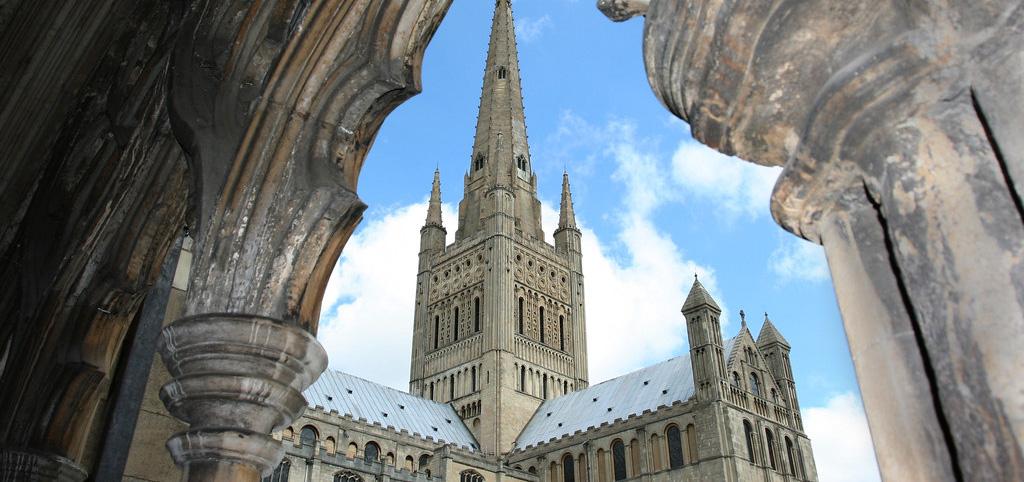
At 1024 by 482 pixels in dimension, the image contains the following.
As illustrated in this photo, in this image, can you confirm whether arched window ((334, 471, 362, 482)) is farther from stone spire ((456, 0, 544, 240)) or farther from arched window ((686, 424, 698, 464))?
stone spire ((456, 0, 544, 240))

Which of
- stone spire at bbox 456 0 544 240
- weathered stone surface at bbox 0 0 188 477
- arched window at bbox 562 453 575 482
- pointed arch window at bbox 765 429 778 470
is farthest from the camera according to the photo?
stone spire at bbox 456 0 544 240

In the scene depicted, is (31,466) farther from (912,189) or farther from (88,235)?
(912,189)

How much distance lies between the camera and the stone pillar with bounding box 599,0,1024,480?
113 cm

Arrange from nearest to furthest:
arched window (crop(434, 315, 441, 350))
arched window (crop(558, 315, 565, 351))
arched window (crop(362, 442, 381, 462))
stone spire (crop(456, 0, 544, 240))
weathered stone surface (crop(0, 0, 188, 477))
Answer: weathered stone surface (crop(0, 0, 188, 477)) < arched window (crop(362, 442, 381, 462)) < arched window (crop(558, 315, 565, 351)) < arched window (crop(434, 315, 441, 350)) < stone spire (crop(456, 0, 544, 240))

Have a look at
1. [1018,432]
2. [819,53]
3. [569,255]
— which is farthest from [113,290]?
[569,255]

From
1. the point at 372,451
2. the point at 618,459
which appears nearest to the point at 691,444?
the point at 618,459

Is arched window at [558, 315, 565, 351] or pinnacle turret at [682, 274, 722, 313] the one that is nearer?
pinnacle turret at [682, 274, 722, 313]

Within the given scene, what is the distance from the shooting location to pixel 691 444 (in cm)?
3397

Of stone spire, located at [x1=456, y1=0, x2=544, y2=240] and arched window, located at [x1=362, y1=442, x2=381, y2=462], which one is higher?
stone spire, located at [x1=456, y1=0, x2=544, y2=240]

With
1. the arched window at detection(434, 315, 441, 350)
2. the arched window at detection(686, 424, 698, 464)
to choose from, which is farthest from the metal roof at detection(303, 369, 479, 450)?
the arched window at detection(686, 424, 698, 464)

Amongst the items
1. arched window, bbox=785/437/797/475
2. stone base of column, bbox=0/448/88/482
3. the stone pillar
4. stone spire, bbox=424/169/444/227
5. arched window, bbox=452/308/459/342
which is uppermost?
stone spire, bbox=424/169/444/227

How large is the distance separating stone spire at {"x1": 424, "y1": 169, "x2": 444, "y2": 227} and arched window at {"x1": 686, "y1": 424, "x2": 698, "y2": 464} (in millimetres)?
27446

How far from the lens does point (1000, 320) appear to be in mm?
1104

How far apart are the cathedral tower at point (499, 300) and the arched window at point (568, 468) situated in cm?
499
